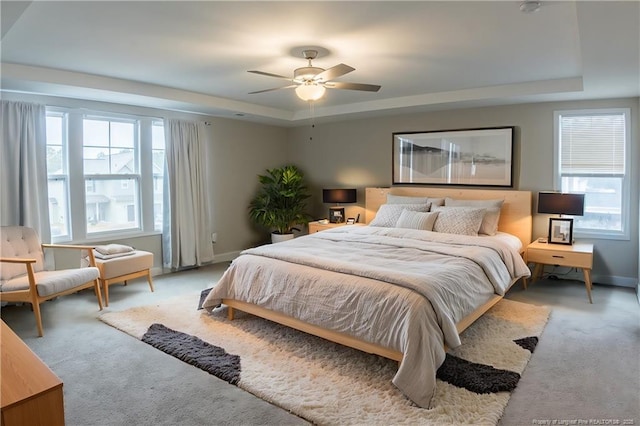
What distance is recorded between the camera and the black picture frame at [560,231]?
15.1ft

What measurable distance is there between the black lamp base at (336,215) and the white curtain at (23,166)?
3.72 metres

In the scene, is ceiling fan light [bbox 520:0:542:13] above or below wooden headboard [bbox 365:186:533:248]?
above

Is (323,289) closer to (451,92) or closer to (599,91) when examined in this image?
(451,92)

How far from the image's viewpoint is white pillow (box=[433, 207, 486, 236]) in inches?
184

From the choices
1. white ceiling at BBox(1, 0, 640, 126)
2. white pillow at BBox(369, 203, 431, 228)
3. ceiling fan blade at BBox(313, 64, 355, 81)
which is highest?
white ceiling at BBox(1, 0, 640, 126)

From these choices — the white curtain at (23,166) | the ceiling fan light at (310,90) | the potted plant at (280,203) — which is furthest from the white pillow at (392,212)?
the white curtain at (23,166)

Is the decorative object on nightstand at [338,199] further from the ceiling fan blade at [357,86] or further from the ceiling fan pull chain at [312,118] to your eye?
the ceiling fan blade at [357,86]

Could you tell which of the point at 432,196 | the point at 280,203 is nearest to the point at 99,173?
the point at 280,203

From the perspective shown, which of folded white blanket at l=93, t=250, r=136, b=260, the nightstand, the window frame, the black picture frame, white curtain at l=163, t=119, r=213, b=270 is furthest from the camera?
white curtain at l=163, t=119, r=213, b=270

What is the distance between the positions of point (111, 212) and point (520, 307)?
4824 mm

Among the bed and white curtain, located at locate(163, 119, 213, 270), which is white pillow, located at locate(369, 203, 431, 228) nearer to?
the bed

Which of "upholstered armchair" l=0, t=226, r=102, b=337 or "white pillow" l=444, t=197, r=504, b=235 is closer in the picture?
"upholstered armchair" l=0, t=226, r=102, b=337

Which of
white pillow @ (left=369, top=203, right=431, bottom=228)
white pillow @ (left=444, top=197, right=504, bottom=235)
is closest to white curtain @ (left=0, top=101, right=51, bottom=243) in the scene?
white pillow @ (left=369, top=203, right=431, bottom=228)

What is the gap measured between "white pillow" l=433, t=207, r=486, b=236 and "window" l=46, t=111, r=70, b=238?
4291mm
